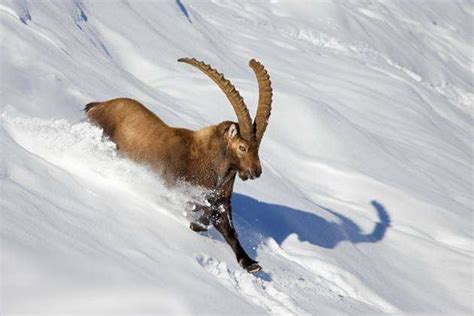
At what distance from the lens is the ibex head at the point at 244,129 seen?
7297 millimetres

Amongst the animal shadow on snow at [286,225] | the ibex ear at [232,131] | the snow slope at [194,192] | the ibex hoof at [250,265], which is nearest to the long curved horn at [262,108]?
the ibex ear at [232,131]

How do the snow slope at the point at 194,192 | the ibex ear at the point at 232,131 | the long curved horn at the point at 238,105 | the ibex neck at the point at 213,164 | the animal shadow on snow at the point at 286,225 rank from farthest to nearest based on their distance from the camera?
the animal shadow on snow at the point at 286,225, the ibex neck at the point at 213,164, the ibex ear at the point at 232,131, the long curved horn at the point at 238,105, the snow slope at the point at 194,192

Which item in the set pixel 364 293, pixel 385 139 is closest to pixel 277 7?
pixel 385 139

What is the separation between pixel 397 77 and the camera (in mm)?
25047

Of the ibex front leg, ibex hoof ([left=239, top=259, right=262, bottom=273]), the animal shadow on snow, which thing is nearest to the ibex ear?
the ibex front leg

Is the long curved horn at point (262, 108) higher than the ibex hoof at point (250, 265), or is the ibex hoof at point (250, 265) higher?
the long curved horn at point (262, 108)

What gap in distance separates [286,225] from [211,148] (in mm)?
2453

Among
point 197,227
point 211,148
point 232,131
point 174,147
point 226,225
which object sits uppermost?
point 232,131

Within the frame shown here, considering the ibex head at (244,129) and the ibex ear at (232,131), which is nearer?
the ibex head at (244,129)

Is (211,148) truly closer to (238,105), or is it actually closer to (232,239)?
(238,105)

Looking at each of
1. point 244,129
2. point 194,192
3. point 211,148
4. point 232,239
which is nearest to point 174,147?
point 211,148

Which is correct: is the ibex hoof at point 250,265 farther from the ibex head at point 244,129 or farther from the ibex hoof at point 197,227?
the ibex head at point 244,129

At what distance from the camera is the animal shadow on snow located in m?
9.10

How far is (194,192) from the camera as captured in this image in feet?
24.9
